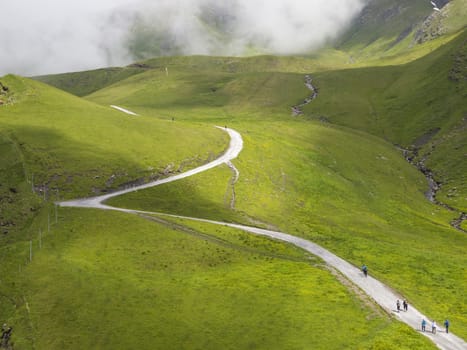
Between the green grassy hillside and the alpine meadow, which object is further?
the alpine meadow

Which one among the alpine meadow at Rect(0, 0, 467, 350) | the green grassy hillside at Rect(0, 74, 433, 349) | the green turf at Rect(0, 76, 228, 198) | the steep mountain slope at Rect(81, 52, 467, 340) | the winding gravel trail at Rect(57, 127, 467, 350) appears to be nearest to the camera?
the winding gravel trail at Rect(57, 127, 467, 350)

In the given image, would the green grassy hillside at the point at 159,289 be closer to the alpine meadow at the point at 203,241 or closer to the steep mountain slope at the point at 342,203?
the alpine meadow at the point at 203,241

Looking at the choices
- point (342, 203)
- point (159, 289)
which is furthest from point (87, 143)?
point (159, 289)

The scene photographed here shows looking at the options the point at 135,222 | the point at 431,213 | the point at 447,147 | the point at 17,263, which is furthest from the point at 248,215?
the point at 447,147

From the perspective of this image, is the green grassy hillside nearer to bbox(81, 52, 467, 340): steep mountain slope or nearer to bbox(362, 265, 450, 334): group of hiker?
bbox(362, 265, 450, 334): group of hiker

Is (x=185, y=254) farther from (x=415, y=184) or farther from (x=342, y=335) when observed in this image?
(x=415, y=184)

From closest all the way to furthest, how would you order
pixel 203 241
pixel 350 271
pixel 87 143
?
pixel 350 271
pixel 203 241
pixel 87 143

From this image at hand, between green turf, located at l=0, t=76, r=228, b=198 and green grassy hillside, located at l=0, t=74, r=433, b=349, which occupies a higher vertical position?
green turf, located at l=0, t=76, r=228, b=198

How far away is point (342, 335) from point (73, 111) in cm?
10988

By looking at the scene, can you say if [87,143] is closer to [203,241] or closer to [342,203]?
[203,241]

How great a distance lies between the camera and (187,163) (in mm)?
122125

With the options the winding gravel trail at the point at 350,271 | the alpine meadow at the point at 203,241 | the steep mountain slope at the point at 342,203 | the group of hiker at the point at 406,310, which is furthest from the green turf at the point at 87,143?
the group of hiker at the point at 406,310

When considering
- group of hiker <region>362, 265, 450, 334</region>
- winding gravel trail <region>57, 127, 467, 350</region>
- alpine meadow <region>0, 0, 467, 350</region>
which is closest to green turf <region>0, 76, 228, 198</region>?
alpine meadow <region>0, 0, 467, 350</region>

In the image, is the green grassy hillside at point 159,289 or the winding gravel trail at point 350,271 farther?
the green grassy hillside at point 159,289
